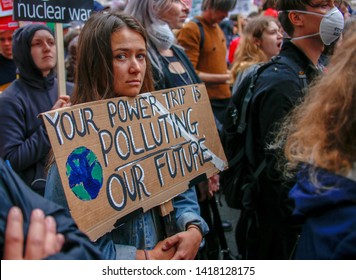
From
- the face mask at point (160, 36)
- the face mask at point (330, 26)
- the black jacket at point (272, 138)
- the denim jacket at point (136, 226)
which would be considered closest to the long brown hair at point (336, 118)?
the denim jacket at point (136, 226)

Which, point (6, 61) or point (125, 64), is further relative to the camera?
point (6, 61)

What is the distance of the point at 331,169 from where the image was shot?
1.15 m

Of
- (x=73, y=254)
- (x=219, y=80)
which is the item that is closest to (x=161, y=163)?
(x=73, y=254)

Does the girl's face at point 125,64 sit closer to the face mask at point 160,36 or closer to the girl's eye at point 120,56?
the girl's eye at point 120,56

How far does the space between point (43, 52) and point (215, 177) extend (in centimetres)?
140

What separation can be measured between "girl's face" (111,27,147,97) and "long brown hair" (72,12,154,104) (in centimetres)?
2

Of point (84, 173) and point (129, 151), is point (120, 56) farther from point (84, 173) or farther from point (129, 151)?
point (84, 173)

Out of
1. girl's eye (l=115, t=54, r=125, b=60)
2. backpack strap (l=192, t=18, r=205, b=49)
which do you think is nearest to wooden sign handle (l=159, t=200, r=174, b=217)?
girl's eye (l=115, t=54, r=125, b=60)

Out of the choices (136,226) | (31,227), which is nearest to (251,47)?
(136,226)

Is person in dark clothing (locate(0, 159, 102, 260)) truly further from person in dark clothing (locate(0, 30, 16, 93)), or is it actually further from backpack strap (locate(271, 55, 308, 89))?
person in dark clothing (locate(0, 30, 16, 93))

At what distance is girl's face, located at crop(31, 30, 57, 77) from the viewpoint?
2920mm

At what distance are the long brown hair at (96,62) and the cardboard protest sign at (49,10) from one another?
1.06m

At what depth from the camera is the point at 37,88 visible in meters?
2.85

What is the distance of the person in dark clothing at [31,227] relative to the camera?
1033 millimetres
